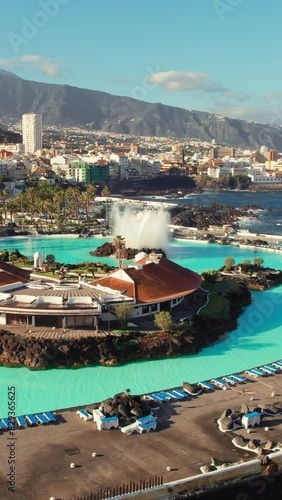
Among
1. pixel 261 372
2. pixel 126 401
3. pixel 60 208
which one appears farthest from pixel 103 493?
pixel 60 208

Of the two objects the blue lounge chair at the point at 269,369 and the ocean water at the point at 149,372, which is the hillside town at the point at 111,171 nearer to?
the ocean water at the point at 149,372

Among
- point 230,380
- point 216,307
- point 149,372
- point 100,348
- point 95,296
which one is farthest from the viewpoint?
point 216,307

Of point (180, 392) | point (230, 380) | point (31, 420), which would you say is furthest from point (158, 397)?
point (31, 420)

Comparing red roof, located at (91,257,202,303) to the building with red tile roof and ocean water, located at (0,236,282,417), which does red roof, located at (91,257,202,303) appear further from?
ocean water, located at (0,236,282,417)

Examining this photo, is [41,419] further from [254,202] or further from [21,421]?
[254,202]

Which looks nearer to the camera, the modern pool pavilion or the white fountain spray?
the modern pool pavilion
